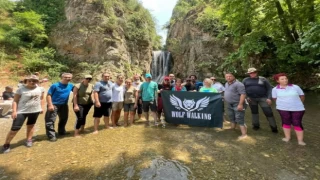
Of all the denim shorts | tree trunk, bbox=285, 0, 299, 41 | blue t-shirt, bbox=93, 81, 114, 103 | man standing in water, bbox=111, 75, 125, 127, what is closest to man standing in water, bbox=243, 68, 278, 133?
the denim shorts

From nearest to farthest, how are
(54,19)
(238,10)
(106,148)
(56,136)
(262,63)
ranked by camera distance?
(106,148)
(56,136)
(238,10)
(262,63)
(54,19)

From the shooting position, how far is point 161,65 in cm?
2666

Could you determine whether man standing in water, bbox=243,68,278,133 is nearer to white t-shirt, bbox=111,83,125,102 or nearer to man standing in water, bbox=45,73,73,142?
white t-shirt, bbox=111,83,125,102

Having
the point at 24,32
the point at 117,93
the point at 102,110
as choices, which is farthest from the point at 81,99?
the point at 24,32

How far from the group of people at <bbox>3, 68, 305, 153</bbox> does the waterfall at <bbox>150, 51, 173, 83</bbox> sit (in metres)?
18.5

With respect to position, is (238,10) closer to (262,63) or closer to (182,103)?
(262,63)

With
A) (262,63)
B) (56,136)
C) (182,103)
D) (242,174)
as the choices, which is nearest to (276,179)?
(242,174)

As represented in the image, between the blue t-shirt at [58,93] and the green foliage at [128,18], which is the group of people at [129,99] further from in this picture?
the green foliage at [128,18]

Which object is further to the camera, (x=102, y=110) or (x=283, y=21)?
(x=283, y=21)

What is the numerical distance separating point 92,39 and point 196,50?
11.3 m

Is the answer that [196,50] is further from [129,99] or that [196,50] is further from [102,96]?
[102,96]

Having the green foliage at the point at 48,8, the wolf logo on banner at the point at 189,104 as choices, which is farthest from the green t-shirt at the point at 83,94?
the green foliage at the point at 48,8

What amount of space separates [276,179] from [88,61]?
64.8ft

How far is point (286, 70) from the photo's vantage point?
12273 millimetres
